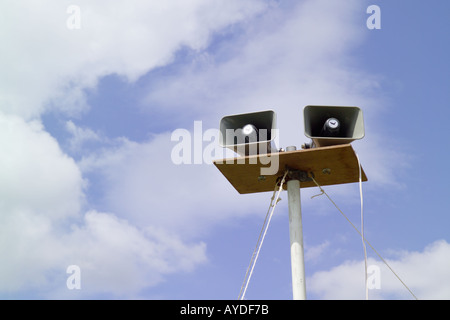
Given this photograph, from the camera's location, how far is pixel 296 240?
769cm

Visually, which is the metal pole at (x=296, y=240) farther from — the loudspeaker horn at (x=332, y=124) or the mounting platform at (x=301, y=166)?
the loudspeaker horn at (x=332, y=124)

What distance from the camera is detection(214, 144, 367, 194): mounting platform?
747cm

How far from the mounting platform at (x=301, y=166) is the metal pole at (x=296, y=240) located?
10.2 inches

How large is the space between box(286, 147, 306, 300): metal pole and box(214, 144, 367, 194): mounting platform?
26 cm

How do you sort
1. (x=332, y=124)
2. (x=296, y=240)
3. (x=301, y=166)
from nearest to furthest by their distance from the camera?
1. (x=332, y=124)
2. (x=296, y=240)
3. (x=301, y=166)

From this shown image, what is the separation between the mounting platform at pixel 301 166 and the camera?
747 centimetres

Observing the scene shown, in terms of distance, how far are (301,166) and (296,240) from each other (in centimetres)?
120

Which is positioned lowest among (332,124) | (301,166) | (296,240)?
(296,240)

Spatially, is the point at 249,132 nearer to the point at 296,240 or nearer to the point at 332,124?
the point at 332,124

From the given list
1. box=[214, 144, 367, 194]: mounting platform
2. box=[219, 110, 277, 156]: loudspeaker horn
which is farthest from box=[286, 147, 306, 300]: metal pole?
box=[219, 110, 277, 156]: loudspeaker horn

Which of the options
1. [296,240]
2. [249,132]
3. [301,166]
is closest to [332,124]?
[301,166]

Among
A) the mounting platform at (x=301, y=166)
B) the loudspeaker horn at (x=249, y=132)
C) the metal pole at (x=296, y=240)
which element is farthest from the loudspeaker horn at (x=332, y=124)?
the loudspeaker horn at (x=249, y=132)
